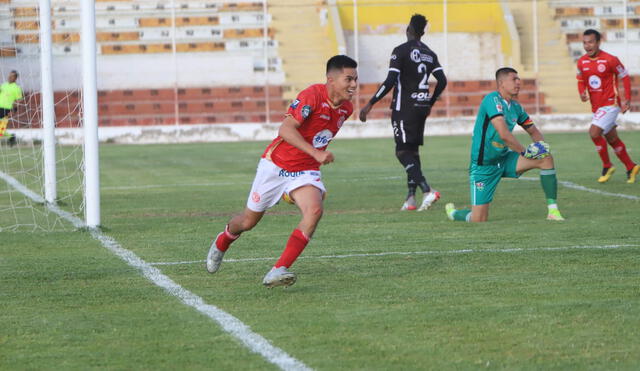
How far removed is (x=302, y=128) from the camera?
743cm

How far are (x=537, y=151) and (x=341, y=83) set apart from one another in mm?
4010

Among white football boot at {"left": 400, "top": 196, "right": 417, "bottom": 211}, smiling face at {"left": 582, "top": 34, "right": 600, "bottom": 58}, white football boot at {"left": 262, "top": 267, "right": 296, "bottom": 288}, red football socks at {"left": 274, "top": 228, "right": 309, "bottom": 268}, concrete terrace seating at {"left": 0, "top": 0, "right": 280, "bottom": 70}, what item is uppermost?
concrete terrace seating at {"left": 0, "top": 0, "right": 280, "bottom": 70}

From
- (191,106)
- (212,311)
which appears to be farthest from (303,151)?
(191,106)

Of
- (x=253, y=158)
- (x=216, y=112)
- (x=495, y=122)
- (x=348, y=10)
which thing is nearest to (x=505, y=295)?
(x=495, y=122)

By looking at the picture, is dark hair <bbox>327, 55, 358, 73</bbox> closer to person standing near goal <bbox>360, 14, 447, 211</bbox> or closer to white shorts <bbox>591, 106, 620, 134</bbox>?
person standing near goal <bbox>360, 14, 447, 211</bbox>

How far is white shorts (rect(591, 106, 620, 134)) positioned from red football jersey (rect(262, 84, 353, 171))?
855cm

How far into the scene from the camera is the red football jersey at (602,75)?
1530 cm

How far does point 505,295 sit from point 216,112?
2553cm

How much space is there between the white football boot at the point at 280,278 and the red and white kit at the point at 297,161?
2.14 ft

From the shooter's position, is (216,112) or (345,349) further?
(216,112)

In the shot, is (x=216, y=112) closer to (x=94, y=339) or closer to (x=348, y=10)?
(x=348, y=10)

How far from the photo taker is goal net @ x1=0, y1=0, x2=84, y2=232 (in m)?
12.6

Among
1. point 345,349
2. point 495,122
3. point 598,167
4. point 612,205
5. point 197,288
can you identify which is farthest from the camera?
point 598,167

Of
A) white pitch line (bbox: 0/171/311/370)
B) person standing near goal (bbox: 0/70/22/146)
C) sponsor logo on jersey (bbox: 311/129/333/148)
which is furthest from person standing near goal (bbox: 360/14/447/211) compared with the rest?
person standing near goal (bbox: 0/70/22/146)
